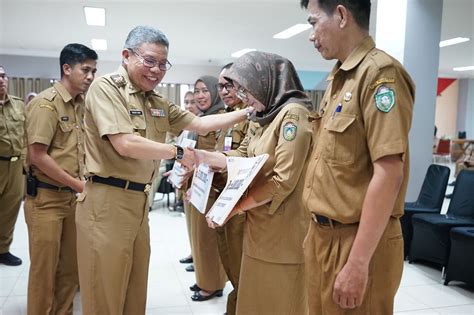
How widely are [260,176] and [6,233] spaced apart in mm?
3130

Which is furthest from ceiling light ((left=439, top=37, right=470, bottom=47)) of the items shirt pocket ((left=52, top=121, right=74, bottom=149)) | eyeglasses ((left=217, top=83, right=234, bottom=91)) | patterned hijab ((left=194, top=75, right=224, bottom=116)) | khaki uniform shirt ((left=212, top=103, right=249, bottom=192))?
shirt pocket ((left=52, top=121, right=74, bottom=149))

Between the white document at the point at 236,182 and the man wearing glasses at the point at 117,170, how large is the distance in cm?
35

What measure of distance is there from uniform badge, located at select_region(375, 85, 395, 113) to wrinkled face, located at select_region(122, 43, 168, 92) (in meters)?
1.08

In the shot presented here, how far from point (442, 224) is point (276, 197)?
8.17ft

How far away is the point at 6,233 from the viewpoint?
146 inches

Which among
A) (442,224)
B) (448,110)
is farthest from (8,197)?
(448,110)

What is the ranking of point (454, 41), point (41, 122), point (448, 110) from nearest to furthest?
point (41, 122) < point (454, 41) < point (448, 110)

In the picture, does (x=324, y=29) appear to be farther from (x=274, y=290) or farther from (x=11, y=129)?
(x=11, y=129)

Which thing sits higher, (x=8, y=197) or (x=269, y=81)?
(x=269, y=81)

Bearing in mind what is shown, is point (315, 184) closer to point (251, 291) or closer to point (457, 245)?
point (251, 291)

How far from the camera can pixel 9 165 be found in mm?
3639

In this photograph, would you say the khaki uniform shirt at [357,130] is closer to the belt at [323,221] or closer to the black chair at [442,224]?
the belt at [323,221]

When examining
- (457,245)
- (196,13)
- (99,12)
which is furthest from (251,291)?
(99,12)

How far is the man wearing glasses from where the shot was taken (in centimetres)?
174
